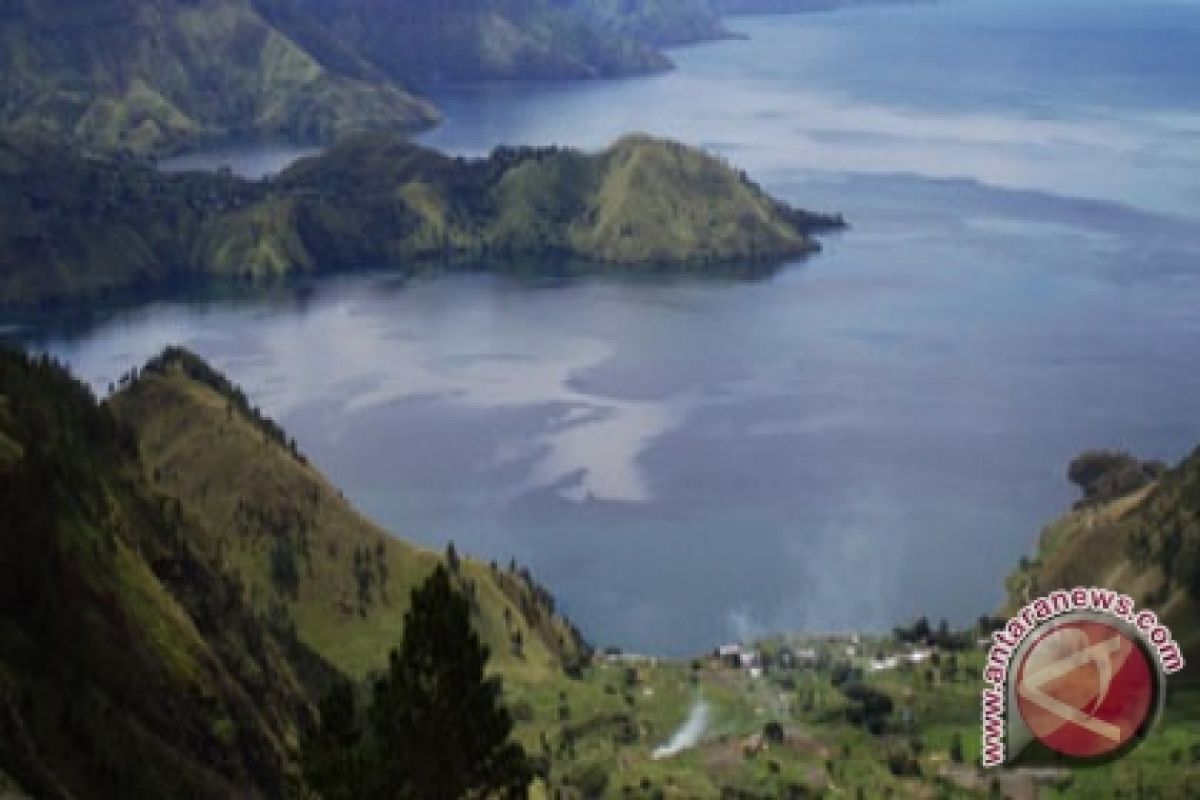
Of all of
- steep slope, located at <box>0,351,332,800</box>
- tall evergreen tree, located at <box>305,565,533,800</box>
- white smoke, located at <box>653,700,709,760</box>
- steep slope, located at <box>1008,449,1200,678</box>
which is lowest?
white smoke, located at <box>653,700,709,760</box>

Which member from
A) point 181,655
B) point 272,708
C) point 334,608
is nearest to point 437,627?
point 181,655

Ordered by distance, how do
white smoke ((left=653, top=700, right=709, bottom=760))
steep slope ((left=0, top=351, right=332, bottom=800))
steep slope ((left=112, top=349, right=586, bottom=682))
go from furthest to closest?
steep slope ((left=112, top=349, right=586, bottom=682)), white smoke ((left=653, top=700, right=709, bottom=760)), steep slope ((left=0, top=351, right=332, bottom=800))

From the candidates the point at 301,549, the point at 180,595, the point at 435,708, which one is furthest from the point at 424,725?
the point at 301,549

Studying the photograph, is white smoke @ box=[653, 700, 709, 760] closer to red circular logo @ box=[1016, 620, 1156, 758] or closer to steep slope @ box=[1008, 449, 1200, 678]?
steep slope @ box=[1008, 449, 1200, 678]

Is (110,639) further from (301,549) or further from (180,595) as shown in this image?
(301,549)

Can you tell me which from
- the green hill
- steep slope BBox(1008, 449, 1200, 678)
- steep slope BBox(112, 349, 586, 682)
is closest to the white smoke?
the green hill

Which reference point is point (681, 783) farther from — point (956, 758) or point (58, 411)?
point (58, 411)
